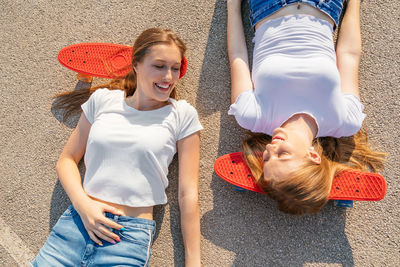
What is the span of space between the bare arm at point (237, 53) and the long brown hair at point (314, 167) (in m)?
0.37

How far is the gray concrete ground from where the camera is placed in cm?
213

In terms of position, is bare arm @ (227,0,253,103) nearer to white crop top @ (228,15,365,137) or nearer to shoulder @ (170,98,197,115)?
white crop top @ (228,15,365,137)

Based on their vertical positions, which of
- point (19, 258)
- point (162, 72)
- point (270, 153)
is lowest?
point (19, 258)

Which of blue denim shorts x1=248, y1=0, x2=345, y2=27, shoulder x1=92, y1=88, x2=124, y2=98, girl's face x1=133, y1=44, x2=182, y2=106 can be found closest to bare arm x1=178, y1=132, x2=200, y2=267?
girl's face x1=133, y1=44, x2=182, y2=106

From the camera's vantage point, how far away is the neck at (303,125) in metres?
1.86

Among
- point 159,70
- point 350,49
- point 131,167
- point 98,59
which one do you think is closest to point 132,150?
point 131,167

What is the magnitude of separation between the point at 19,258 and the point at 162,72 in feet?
6.02

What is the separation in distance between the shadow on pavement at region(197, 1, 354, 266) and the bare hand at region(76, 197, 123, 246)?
2.20 ft

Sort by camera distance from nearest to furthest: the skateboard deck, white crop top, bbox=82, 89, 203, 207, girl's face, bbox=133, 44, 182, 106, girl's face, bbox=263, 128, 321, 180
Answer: girl's face, bbox=263, 128, 321, 180 → girl's face, bbox=133, 44, 182, 106 → white crop top, bbox=82, 89, 203, 207 → the skateboard deck

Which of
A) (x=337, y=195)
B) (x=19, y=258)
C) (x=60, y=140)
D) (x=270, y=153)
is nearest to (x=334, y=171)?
(x=337, y=195)

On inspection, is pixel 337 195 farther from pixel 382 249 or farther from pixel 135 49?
pixel 135 49

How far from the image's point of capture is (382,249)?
2.10 meters

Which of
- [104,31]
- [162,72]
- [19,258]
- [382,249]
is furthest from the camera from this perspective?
[104,31]

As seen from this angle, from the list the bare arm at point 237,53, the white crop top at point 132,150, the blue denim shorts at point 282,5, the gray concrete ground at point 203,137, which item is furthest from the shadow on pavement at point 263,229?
the blue denim shorts at point 282,5
